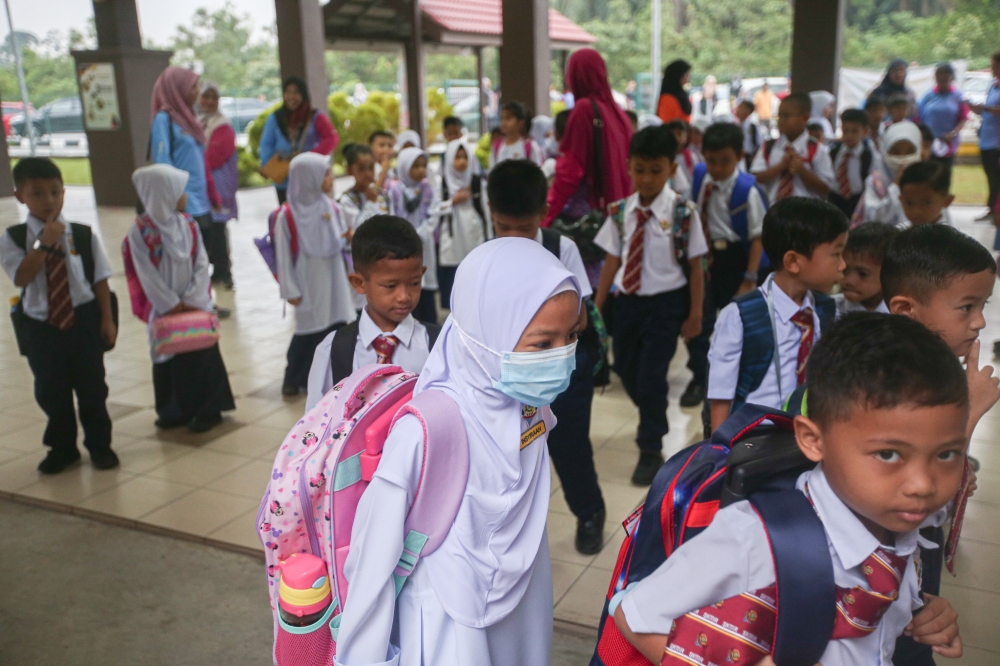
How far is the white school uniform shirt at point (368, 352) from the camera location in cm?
232

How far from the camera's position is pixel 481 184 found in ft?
17.8

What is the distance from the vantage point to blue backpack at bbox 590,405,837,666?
109 cm

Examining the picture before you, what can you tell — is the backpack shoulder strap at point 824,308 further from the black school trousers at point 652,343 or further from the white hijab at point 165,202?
the white hijab at point 165,202

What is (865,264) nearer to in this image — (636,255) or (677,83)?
(636,255)

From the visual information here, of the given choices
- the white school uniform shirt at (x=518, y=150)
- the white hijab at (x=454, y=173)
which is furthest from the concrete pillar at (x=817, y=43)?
the white hijab at (x=454, y=173)

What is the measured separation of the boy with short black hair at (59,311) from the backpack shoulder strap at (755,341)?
303cm

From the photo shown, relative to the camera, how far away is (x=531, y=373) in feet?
5.03

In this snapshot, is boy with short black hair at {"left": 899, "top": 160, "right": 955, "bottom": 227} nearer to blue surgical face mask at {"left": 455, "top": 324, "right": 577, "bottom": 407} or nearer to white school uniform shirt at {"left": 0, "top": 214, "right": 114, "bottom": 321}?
blue surgical face mask at {"left": 455, "top": 324, "right": 577, "bottom": 407}

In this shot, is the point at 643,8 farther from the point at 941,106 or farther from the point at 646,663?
the point at 646,663

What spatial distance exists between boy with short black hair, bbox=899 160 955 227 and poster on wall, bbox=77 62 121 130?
12700 millimetres

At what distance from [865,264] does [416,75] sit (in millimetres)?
13324

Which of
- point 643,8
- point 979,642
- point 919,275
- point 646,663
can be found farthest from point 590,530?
point 643,8

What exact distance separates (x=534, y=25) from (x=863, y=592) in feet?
28.5

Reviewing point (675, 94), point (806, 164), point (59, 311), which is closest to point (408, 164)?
point (675, 94)
